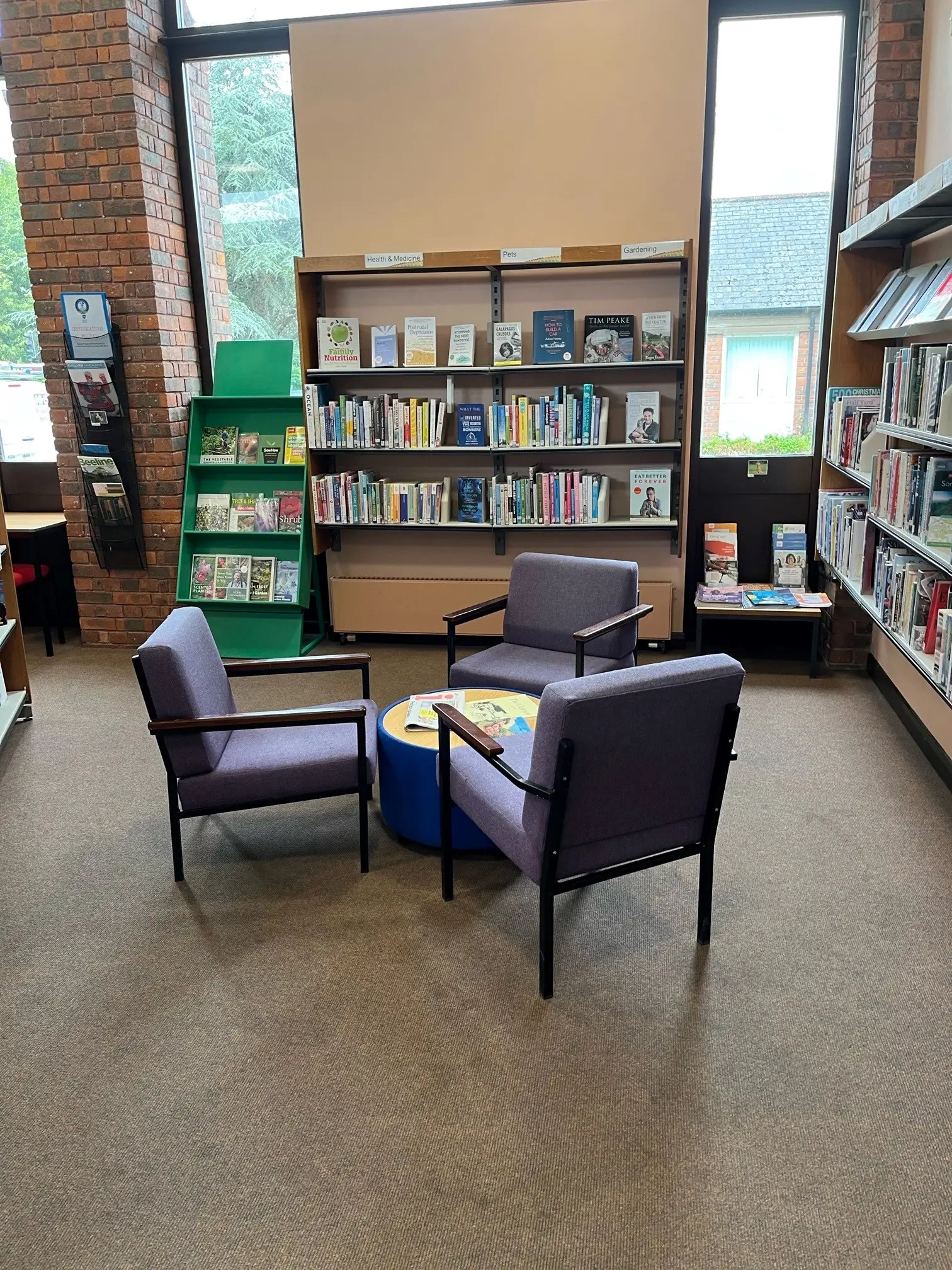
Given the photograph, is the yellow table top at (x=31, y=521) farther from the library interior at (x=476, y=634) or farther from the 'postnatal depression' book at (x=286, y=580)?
the 'postnatal depression' book at (x=286, y=580)

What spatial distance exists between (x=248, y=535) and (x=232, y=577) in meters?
0.28

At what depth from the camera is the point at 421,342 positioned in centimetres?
547

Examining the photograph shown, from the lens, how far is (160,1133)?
7.16 ft

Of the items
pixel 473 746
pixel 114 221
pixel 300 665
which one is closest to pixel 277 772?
pixel 300 665

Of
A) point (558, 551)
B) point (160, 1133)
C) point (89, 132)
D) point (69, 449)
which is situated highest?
point (89, 132)

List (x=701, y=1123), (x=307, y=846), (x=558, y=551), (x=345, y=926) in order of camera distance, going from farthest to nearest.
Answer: (x=558, y=551) → (x=307, y=846) → (x=345, y=926) → (x=701, y=1123)

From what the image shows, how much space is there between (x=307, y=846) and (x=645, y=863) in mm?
1358

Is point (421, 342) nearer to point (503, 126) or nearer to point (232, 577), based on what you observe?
point (503, 126)

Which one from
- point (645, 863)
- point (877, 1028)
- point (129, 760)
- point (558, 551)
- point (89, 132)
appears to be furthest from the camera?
point (558, 551)

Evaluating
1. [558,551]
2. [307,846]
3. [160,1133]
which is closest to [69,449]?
[558,551]

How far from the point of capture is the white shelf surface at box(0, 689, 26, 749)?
436 cm

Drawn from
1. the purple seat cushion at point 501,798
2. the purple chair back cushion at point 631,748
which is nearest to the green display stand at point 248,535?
the purple seat cushion at point 501,798

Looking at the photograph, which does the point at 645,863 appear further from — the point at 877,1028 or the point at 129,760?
the point at 129,760

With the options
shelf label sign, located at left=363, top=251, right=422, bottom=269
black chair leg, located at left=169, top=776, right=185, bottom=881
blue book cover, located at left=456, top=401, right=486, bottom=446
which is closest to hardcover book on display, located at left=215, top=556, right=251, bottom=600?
blue book cover, located at left=456, top=401, right=486, bottom=446
